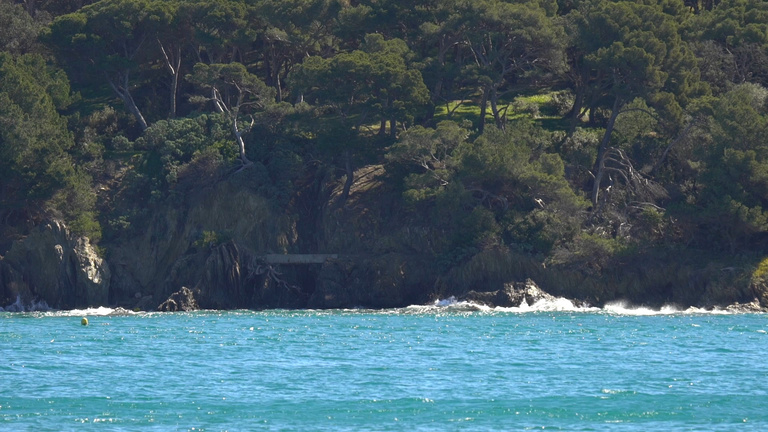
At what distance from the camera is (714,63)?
243 ft

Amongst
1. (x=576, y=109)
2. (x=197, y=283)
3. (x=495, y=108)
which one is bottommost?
(x=197, y=283)

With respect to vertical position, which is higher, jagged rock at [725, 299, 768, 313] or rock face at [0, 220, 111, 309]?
rock face at [0, 220, 111, 309]

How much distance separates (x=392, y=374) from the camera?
3741 cm

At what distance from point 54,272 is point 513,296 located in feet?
85.0

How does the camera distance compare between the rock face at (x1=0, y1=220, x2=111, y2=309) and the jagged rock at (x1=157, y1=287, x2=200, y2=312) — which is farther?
the rock face at (x1=0, y1=220, x2=111, y2=309)

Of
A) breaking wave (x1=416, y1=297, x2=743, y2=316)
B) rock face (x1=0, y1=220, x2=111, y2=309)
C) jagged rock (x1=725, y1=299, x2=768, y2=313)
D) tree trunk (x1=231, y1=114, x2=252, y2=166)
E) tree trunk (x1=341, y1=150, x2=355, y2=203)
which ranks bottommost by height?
breaking wave (x1=416, y1=297, x2=743, y2=316)

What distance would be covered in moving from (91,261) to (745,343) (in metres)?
38.5

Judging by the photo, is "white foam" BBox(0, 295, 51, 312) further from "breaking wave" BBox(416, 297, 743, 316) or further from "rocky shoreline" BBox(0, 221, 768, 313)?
"breaking wave" BBox(416, 297, 743, 316)

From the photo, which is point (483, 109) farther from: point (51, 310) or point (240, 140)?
point (51, 310)

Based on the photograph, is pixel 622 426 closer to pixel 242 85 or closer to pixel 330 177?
pixel 330 177

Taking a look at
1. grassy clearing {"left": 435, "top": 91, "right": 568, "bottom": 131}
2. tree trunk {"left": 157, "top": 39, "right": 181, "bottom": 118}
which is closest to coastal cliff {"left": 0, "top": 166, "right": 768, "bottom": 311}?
grassy clearing {"left": 435, "top": 91, "right": 568, "bottom": 131}

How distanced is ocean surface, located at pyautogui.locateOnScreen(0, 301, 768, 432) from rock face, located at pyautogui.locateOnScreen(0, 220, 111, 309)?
37.3 ft

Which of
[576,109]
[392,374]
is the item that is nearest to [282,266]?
[576,109]

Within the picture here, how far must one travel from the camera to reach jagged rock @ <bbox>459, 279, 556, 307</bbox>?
63719 mm
